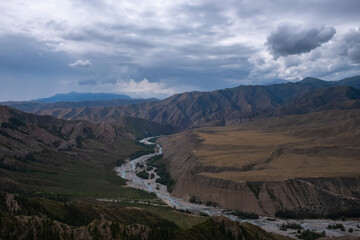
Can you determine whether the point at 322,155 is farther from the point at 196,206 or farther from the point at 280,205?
the point at 196,206

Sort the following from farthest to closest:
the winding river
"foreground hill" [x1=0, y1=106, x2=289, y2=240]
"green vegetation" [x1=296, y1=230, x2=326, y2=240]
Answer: the winding river
"green vegetation" [x1=296, y1=230, x2=326, y2=240]
"foreground hill" [x1=0, y1=106, x2=289, y2=240]

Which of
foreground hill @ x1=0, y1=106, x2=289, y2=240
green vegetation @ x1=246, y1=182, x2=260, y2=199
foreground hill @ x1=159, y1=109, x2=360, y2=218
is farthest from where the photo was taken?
green vegetation @ x1=246, y1=182, x2=260, y2=199

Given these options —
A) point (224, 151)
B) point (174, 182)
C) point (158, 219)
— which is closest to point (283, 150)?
point (224, 151)

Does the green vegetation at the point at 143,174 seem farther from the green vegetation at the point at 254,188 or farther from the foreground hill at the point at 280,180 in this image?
the green vegetation at the point at 254,188

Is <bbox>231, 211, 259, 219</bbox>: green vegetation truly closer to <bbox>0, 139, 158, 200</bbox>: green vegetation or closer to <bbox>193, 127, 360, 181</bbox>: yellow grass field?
<bbox>193, 127, 360, 181</bbox>: yellow grass field

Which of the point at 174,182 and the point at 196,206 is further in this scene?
the point at 174,182

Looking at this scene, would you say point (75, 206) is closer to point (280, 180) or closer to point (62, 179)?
point (280, 180)

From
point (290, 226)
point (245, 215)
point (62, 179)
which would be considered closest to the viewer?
point (290, 226)

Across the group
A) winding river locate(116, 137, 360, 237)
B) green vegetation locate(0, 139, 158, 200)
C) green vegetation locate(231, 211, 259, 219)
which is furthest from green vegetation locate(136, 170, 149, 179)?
green vegetation locate(231, 211, 259, 219)

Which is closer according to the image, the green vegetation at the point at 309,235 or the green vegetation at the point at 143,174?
the green vegetation at the point at 309,235

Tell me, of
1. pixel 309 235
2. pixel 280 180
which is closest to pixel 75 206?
pixel 309 235

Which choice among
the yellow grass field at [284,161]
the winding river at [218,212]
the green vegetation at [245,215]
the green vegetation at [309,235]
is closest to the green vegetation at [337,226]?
the winding river at [218,212]
